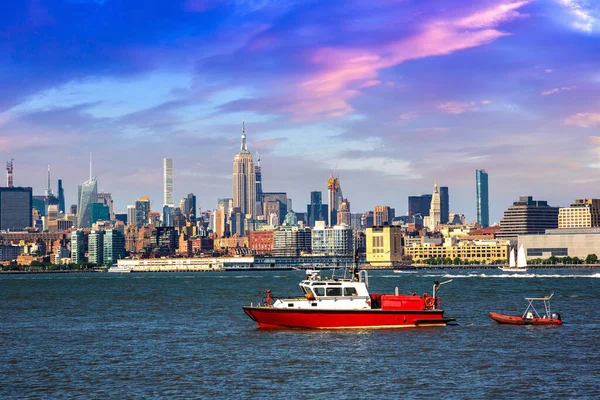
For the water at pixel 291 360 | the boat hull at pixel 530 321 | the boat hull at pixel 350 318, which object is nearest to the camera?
the water at pixel 291 360

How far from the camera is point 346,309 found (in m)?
73.3

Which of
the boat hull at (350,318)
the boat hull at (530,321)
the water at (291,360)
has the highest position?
the boat hull at (350,318)

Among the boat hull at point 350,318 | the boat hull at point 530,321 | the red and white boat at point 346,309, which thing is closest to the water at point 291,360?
the boat hull at point 350,318

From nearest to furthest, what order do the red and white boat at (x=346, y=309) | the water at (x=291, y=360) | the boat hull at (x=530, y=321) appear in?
the water at (x=291, y=360), the red and white boat at (x=346, y=309), the boat hull at (x=530, y=321)

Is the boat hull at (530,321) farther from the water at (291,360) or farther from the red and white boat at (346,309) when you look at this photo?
the red and white boat at (346,309)

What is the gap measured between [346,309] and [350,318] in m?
0.76

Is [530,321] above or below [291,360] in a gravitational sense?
above

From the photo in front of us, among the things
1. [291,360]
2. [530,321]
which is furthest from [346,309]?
[530,321]

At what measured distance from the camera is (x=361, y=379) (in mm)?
53188

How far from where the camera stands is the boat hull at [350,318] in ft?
241

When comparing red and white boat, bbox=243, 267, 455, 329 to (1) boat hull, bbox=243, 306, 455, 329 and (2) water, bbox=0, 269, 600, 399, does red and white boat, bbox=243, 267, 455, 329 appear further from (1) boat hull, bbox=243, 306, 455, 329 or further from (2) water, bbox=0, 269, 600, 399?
(2) water, bbox=0, 269, 600, 399

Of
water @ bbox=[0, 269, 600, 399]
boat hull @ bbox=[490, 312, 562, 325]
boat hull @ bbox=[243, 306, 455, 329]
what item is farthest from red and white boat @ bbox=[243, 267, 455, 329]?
boat hull @ bbox=[490, 312, 562, 325]

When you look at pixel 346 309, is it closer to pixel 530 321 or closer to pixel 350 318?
pixel 350 318

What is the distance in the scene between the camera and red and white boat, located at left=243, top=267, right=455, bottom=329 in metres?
73.2
